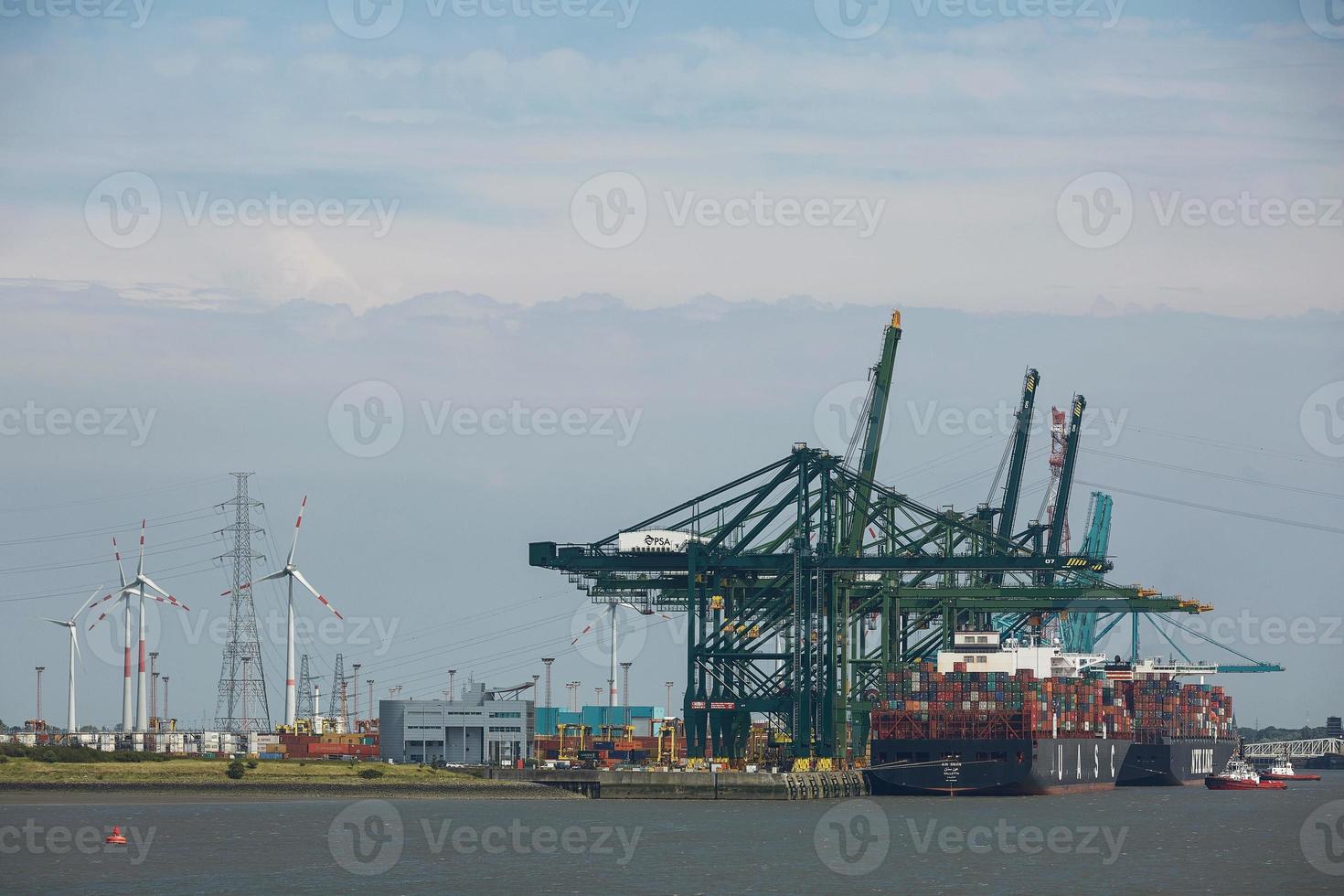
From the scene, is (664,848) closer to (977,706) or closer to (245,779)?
(977,706)

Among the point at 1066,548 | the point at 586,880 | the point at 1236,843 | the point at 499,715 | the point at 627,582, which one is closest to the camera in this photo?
the point at 586,880

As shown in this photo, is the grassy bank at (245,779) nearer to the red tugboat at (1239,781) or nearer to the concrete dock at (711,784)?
the concrete dock at (711,784)

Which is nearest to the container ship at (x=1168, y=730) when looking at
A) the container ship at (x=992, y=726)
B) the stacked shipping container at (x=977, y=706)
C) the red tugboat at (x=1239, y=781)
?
the red tugboat at (x=1239, y=781)

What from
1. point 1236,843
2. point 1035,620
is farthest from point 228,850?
point 1035,620

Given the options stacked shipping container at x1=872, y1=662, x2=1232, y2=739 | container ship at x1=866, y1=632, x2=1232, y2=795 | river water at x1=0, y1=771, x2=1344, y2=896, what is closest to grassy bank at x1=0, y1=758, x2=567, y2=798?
river water at x1=0, y1=771, x2=1344, y2=896

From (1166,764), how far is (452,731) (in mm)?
52596

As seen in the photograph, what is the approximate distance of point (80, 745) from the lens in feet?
421

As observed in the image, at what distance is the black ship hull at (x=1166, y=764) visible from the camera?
460 feet

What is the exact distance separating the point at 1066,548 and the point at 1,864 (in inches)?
4413

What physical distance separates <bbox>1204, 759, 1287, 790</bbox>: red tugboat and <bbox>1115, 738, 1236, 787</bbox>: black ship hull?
77.7 inches

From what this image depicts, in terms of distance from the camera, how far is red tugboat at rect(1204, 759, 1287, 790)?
145 m

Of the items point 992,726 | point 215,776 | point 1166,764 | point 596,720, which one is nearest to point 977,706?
point 992,726

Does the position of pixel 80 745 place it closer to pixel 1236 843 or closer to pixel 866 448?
pixel 866 448

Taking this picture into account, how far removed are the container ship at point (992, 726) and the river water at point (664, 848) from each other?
260 cm
